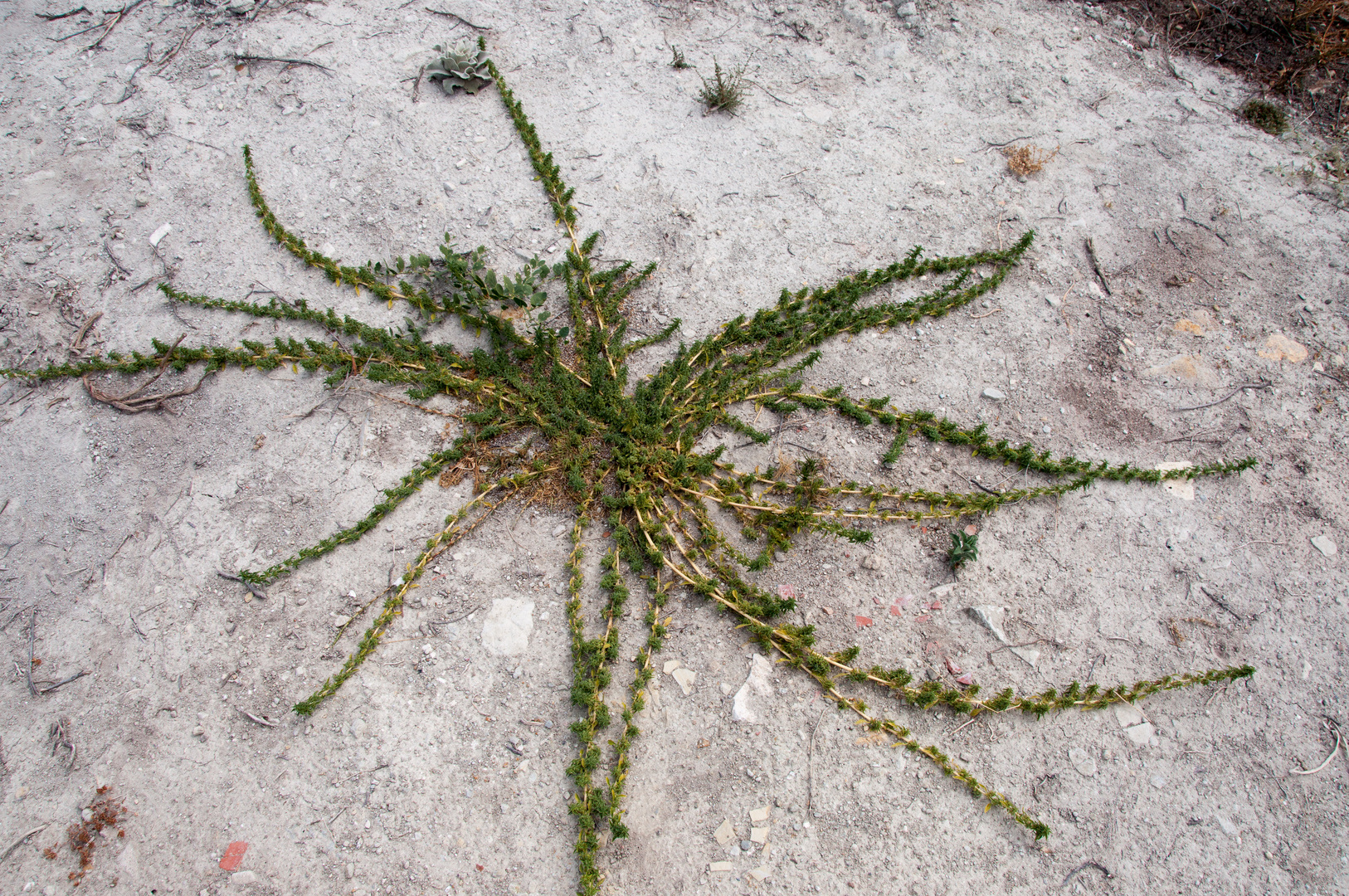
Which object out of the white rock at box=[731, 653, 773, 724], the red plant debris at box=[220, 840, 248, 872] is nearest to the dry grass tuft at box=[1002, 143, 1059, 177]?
the white rock at box=[731, 653, 773, 724]

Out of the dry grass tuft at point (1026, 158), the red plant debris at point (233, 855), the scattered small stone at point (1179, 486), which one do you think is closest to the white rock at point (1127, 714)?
the scattered small stone at point (1179, 486)

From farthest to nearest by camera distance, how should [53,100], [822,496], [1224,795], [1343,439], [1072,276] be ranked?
1. [53,100]
2. [1072,276]
3. [1343,439]
4. [822,496]
5. [1224,795]

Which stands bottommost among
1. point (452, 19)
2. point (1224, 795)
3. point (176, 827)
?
point (176, 827)

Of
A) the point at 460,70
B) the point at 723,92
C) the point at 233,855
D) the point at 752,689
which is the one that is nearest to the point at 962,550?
the point at 752,689

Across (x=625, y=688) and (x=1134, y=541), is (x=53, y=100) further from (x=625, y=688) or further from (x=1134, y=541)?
(x=1134, y=541)

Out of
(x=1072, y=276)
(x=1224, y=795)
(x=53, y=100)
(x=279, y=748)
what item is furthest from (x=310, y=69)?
(x=1224, y=795)

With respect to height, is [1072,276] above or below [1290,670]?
above

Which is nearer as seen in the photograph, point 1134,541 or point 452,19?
point 1134,541
